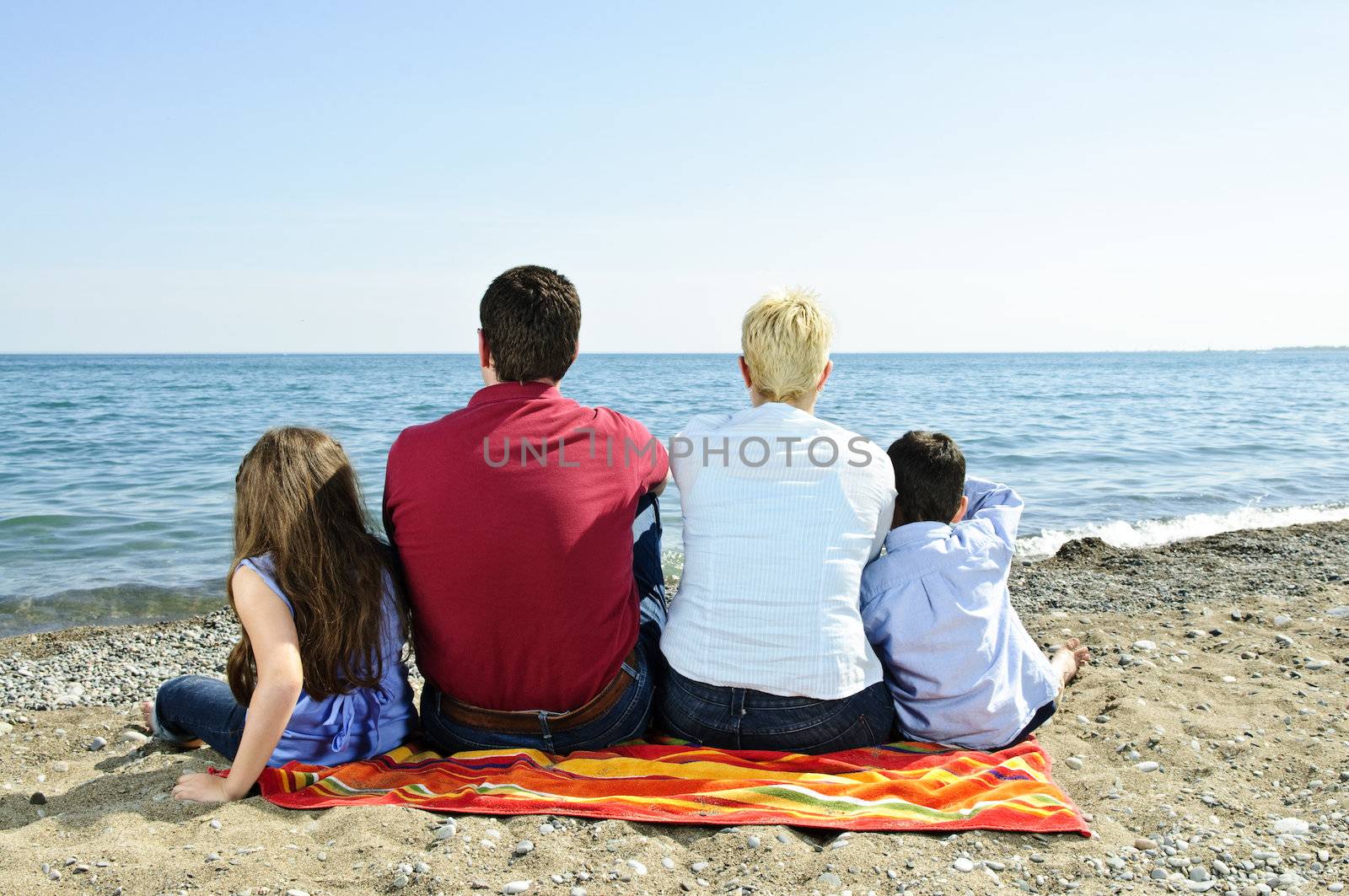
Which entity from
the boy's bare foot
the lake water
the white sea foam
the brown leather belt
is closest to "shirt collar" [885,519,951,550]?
the brown leather belt

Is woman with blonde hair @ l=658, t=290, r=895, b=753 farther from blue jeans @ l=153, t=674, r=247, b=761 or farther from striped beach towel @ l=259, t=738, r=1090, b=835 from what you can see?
blue jeans @ l=153, t=674, r=247, b=761

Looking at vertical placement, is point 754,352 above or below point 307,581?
above

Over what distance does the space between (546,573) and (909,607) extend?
4.17ft

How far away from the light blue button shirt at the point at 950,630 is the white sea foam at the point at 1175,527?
5495 millimetres

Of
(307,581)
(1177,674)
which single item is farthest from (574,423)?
(1177,674)

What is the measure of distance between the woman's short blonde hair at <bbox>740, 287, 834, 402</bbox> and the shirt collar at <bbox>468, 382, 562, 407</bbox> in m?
0.70

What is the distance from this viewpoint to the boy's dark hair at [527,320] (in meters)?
2.91

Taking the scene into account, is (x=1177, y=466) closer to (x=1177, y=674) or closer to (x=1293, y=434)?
(x=1293, y=434)

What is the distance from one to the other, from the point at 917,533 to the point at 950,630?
35cm

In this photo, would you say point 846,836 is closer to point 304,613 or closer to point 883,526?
point 883,526

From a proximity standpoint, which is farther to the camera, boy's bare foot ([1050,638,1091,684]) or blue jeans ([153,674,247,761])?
boy's bare foot ([1050,638,1091,684])

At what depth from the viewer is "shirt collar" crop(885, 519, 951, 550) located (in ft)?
10.5

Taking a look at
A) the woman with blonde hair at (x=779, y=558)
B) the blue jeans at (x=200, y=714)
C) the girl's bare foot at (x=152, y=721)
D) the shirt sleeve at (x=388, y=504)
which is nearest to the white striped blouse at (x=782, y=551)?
the woman with blonde hair at (x=779, y=558)

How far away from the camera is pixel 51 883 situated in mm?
2406
